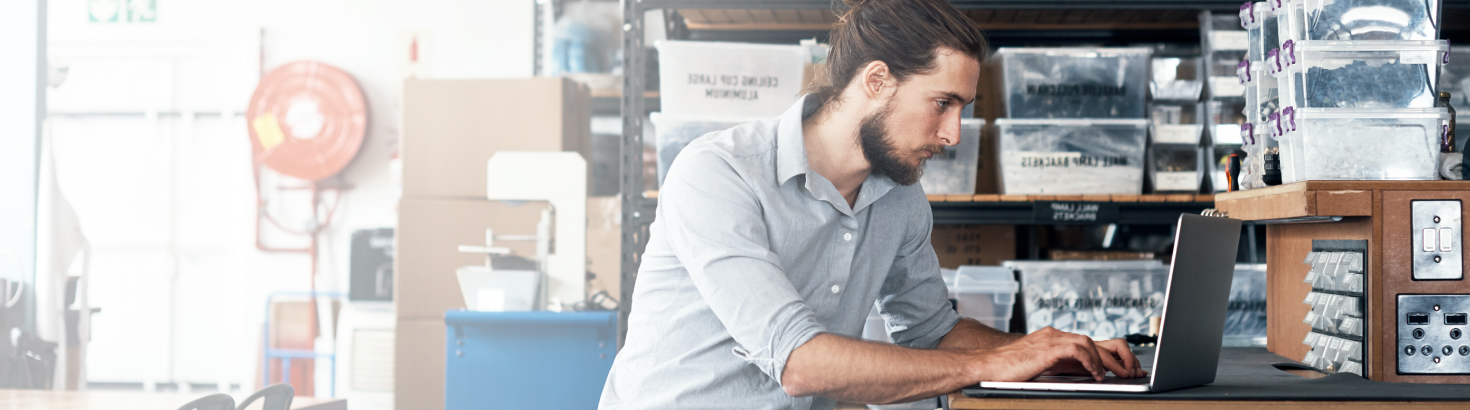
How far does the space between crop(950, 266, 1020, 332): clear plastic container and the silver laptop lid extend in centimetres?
92

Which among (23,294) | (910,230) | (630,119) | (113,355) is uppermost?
(630,119)

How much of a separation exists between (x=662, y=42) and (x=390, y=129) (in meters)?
2.30

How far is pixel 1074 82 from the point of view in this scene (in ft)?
6.46

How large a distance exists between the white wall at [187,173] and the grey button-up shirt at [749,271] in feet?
9.97

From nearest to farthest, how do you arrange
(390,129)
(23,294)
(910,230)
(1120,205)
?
(910,230) < (1120,205) < (23,294) < (390,129)

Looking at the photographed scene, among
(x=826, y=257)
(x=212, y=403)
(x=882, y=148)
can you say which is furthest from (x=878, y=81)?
(x=212, y=403)

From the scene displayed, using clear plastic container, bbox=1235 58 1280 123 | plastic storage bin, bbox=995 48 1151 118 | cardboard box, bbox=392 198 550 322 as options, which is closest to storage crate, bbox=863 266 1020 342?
plastic storage bin, bbox=995 48 1151 118

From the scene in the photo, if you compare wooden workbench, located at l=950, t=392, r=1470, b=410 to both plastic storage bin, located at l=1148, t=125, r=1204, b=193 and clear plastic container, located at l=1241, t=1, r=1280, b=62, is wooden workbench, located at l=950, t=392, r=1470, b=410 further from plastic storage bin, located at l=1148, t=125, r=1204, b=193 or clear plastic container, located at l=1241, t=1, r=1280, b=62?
plastic storage bin, located at l=1148, t=125, r=1204, b=193

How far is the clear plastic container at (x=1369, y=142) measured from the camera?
3.92 feet

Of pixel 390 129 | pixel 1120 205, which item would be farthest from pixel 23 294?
pixel 1120 205

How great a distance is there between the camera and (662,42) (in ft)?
6.34

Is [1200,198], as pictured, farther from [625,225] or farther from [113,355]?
[113,355]

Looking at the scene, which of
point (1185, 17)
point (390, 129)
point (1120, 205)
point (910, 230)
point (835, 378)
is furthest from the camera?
point (390, 129)

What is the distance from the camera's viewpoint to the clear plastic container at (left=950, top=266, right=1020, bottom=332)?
6.57 feet
